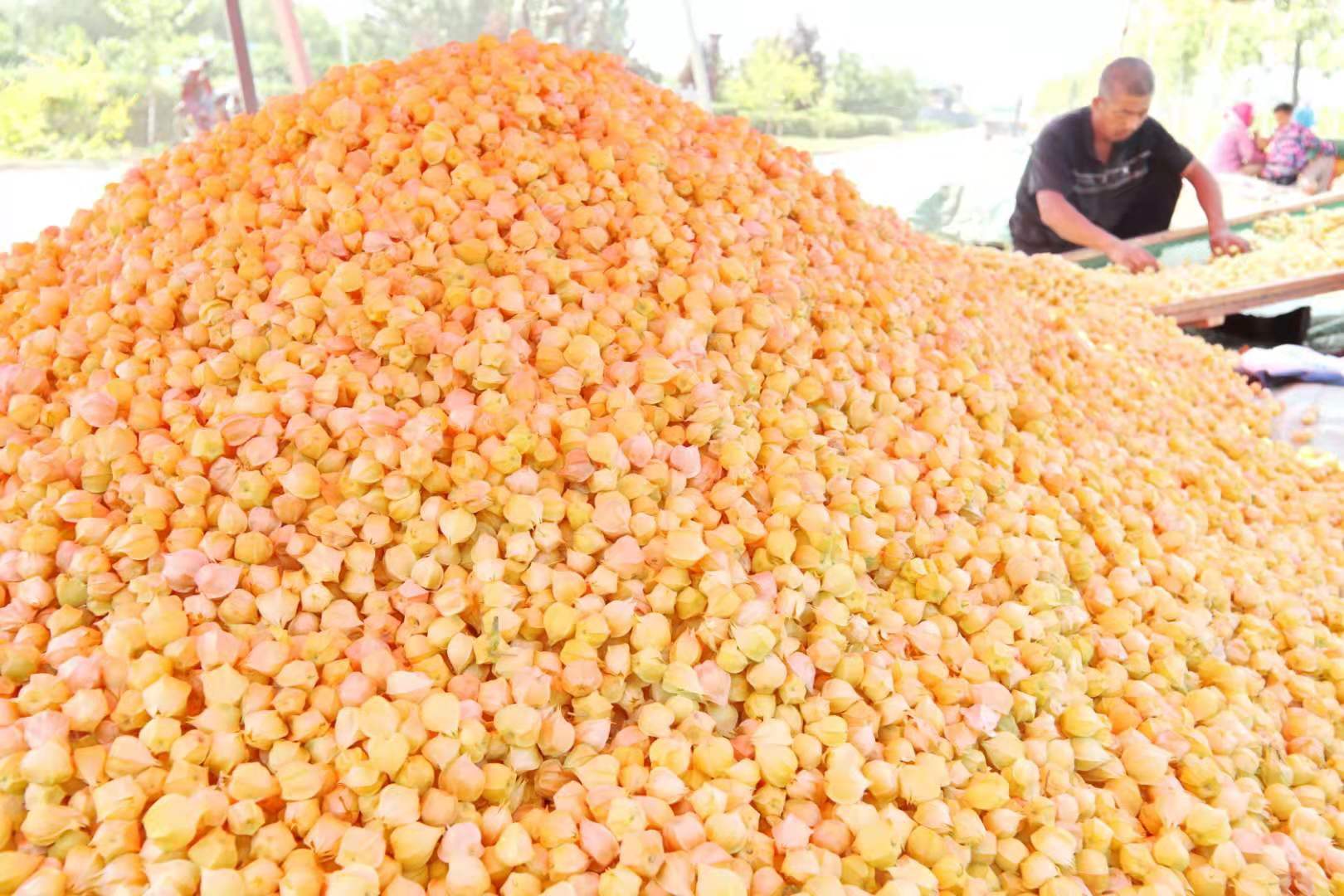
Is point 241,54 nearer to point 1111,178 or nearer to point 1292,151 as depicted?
point 1111,178

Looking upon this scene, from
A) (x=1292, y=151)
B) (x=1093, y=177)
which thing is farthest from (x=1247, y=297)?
(x=1292, y=151)

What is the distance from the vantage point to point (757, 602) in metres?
→ 0.96

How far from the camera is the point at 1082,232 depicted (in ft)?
12.2

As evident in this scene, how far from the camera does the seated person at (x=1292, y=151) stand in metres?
8.20

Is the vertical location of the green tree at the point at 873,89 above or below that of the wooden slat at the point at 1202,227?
above

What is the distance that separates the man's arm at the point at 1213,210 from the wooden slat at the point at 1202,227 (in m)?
0.10

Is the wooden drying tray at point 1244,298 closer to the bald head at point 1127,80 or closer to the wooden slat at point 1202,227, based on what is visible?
the wooden slat at point 1202,227

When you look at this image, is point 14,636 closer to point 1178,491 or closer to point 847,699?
point 847,699

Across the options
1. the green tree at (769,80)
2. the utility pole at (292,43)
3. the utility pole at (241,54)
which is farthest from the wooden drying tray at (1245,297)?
the green tree at (769,80)

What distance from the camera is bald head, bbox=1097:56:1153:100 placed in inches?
147

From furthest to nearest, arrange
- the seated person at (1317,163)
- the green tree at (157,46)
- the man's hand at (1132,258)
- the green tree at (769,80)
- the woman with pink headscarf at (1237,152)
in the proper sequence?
the woman with pink headscarf at (1237,152) < the seated person at (1317,163) < the green tree at (769,80) < the green tree at (157,46) < the man's hand at (1132,258)

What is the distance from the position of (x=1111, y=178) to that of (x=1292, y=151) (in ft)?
18.7

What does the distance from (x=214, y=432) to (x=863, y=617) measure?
29.6 inches

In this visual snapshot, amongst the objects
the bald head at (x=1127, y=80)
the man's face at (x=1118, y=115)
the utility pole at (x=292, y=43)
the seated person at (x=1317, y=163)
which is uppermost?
the utility pole at (x=292, y=43)
